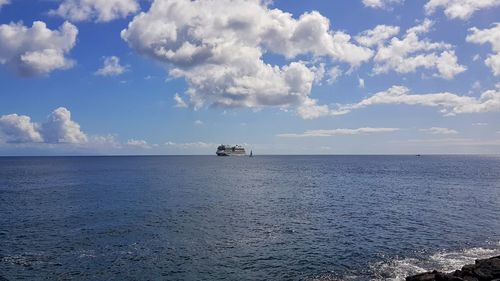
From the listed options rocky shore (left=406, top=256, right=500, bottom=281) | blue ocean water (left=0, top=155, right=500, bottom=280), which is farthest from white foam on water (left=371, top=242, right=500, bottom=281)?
rocky shore (left=406, top=256, right=500, bottom=281)

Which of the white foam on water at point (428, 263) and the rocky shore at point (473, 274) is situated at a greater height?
the rocky shore at point (473, 274)

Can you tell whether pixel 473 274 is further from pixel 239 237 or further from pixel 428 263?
pixel 239 237

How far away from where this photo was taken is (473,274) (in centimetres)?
3375

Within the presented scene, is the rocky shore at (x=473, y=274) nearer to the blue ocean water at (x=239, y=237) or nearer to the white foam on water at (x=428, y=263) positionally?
the white foam on water at (x=428, y=263)

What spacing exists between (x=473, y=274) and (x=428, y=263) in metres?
8.80

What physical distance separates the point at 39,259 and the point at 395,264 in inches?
1524

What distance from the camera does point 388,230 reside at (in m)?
58.6

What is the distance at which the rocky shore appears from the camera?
3266 centimetres

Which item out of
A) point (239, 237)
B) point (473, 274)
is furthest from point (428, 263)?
point (239, 237)

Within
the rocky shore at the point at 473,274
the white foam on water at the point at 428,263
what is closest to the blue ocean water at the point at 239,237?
the white foam on water at the point at 428,263

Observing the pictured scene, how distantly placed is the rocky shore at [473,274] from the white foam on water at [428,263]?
437 cm

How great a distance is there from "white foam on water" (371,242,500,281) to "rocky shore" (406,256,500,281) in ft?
14.3

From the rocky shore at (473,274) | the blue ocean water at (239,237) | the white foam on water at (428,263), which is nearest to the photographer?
the rocky shore at (473,274)

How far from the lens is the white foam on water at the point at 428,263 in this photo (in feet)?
128
